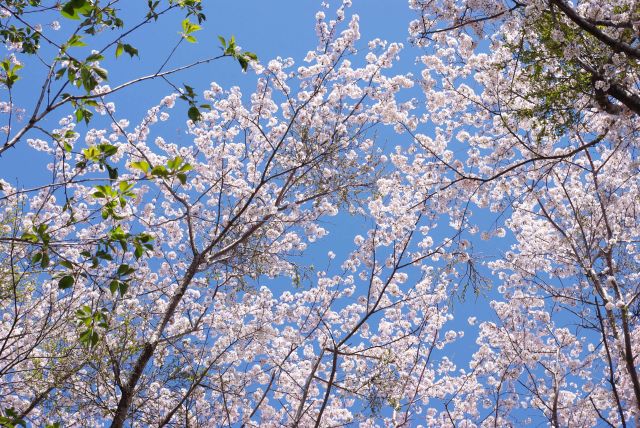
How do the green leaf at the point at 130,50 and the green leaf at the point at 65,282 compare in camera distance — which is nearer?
the green leaf at the point at 65,282

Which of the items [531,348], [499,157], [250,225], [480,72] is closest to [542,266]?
[531,348]

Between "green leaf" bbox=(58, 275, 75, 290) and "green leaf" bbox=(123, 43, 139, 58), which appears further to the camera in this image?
"green leaf" bbox=(123, 43, 139, 58)

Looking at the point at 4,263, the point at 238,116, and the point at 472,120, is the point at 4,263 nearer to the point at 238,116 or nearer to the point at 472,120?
the point at 238,116

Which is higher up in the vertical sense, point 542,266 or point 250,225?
point 542,266

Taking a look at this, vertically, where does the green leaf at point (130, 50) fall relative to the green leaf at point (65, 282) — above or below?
above

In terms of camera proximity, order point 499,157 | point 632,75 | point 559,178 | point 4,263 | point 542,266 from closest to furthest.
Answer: point 632,75, point 4,263, point 499,157, point 559,178, point 542,266

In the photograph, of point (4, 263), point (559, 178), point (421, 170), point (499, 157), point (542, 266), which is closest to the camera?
point (4, 263)

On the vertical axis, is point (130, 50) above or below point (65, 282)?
above

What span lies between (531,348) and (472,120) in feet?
15.9

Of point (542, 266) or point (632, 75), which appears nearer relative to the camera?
point (632, 75)

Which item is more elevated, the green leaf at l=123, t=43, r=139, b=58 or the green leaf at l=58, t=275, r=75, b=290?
the green leaf at l=123, t=43, r=139, b=58

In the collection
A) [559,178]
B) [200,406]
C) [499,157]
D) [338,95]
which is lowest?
[200,406]

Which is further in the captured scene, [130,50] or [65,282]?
[130,50]

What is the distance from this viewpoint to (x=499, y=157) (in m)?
7.02
